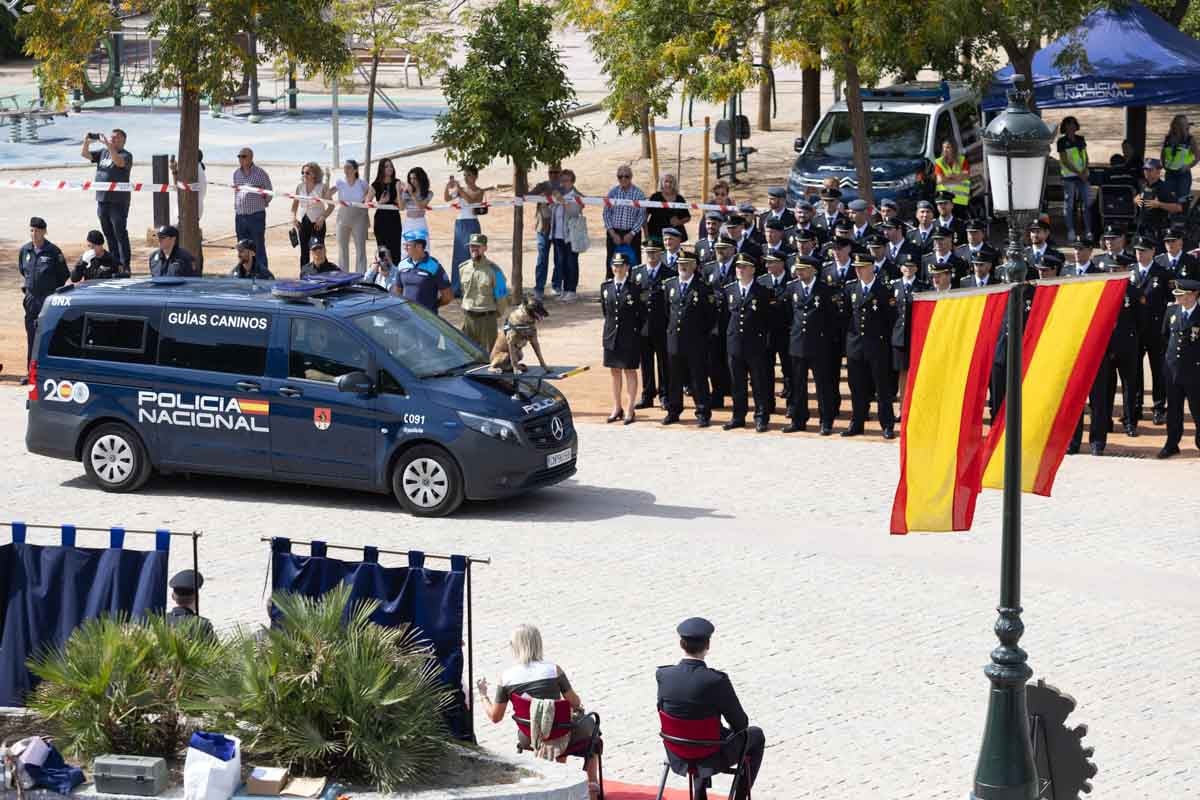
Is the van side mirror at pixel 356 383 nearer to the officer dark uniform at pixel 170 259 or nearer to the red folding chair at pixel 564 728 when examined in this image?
the officer dark uniform at pixel 170 259

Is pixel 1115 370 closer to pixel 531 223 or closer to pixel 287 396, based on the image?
pixel 287 396

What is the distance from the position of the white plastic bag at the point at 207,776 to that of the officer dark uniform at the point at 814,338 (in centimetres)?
1072

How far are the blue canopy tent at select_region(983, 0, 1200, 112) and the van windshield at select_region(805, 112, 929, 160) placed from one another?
189 centimetres

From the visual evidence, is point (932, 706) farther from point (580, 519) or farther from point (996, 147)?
point (580, 519)

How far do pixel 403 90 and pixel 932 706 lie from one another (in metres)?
45.7

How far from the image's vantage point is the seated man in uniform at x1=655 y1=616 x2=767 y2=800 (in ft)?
30.7

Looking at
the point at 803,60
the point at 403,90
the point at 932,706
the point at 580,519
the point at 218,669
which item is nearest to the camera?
the point at 218,669

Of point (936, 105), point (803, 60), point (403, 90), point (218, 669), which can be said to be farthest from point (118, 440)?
point (403, 90)

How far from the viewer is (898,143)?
2845cm

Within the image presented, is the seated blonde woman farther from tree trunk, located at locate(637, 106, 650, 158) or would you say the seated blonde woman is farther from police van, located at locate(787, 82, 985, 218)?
tree trunk, located at locate(637, 106, 650, 158)

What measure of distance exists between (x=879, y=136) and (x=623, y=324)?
427 inches

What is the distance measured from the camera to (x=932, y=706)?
11.4 meters

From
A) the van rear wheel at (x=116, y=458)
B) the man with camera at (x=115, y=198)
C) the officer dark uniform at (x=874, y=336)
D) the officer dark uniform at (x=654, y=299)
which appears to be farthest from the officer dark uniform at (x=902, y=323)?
the man with camera at (x=115, y=198)

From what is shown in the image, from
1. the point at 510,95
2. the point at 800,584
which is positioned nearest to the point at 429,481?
the point at 800,584
